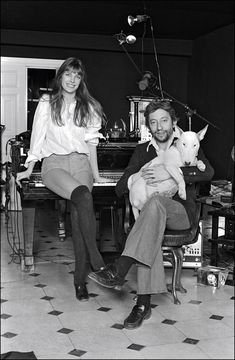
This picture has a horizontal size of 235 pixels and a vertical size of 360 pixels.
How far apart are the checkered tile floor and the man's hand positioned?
768 millimetres

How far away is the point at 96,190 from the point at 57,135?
50 centimetres

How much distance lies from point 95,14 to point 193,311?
459 centimetres

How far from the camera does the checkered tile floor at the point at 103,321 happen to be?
272 cm

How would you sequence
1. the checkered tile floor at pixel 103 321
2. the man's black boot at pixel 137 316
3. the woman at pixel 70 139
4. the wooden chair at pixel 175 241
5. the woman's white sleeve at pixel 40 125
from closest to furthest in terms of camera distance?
the checkered tile floor at pixel 103 321 → the man's black boot at pixel 137 316 → the wooden chair at pixel 175 241 → the woman at pixel 70 139 → the woman's white sleeve at pixel 40 125

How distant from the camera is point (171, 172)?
3371mm

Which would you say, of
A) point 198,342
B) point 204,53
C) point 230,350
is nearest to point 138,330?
point 198,342

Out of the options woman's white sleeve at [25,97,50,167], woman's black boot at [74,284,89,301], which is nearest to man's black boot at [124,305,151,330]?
woman's black boot at [74,284,89,301]

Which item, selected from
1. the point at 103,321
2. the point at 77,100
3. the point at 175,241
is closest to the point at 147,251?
the point at 175,241

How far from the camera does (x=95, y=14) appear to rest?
6.85 meters

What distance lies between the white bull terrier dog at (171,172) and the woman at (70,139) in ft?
1.03

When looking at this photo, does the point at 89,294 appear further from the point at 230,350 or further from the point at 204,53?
the point at 204,53

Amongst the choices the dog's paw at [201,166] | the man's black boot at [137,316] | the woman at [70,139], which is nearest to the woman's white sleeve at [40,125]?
the woman at [70,139]

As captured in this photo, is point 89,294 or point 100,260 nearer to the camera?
point 100,260

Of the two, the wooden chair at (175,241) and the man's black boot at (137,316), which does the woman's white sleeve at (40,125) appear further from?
the man's black boot at (137,316)
